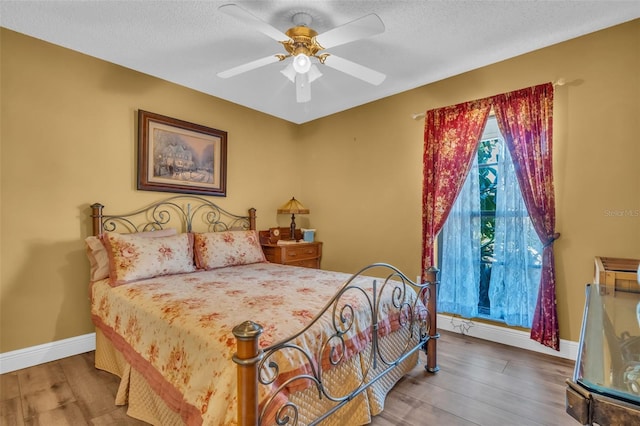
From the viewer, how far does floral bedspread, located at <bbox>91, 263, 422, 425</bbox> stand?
1.25 meters

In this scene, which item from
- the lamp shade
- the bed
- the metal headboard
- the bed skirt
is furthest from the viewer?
the lamp shade

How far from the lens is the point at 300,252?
13.0 ft

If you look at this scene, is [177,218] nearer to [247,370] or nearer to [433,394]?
[247,370]

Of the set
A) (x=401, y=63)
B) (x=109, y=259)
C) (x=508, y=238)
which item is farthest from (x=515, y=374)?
(x=109, y=259)

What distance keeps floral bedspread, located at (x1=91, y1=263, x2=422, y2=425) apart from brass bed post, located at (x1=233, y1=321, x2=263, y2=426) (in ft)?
0.37

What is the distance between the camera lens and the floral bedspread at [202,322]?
1245 millimetres

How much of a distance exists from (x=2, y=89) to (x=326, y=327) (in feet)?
9.88

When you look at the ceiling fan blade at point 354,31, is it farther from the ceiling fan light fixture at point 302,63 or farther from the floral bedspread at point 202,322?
the floral bedspread at point 202,322

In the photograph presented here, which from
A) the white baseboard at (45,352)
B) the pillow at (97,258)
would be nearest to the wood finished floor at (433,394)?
the white baseboard at (45,352)

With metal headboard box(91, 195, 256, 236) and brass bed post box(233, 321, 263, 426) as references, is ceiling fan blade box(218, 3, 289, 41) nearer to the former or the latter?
brass bed post box(233, 321, 263, 426)

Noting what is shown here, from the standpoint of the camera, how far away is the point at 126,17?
219cm

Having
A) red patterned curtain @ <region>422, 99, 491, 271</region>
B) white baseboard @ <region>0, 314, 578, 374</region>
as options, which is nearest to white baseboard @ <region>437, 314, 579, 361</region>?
white baseboard @ <region>0, 314, 578, 374</region>

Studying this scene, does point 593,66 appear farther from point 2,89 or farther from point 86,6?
point 2,89

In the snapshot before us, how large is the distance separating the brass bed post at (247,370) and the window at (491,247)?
8.50 feet
